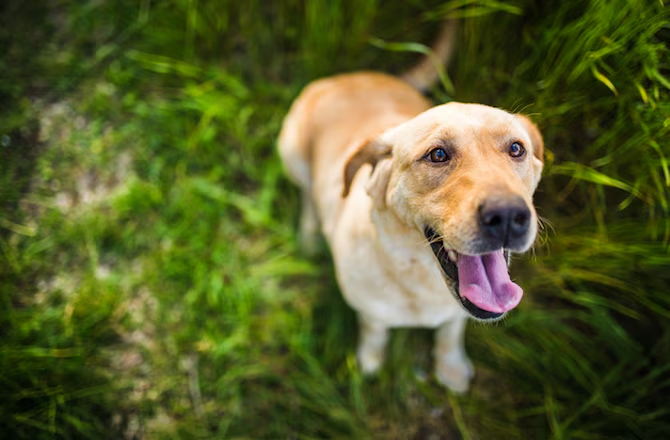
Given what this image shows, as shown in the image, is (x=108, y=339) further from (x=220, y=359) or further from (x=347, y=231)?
(x=347, y=231)

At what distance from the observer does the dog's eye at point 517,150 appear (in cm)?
171

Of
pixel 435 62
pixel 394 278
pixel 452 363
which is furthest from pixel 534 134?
pixel 452 363

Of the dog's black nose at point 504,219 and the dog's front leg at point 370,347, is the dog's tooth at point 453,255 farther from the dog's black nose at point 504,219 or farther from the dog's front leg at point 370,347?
the dog's front leg at point 370,347

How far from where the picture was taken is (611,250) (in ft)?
7.75

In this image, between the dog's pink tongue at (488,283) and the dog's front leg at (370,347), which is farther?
the dog's front leg at (370,347)

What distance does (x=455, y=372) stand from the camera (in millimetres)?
2801

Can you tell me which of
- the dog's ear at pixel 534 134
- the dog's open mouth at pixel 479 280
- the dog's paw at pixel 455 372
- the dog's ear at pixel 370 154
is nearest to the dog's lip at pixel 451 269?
the dog's open mouth at pixel 479 280

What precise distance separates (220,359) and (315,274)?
81 cm

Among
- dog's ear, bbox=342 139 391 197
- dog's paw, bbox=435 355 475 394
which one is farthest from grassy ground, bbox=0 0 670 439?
dog's ear, bbox=342 139 391 197

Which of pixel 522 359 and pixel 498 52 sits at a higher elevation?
pixel 498 52

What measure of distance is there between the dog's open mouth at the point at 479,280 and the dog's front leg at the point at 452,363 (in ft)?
3.28

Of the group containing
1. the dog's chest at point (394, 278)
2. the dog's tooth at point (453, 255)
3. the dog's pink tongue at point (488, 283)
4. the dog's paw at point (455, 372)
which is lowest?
the dog's paw at point (455, 372)

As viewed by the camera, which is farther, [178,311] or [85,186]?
[85,186]

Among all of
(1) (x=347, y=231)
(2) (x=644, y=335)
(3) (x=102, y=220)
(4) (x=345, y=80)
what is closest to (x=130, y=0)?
(3) (x=102, y=220)
